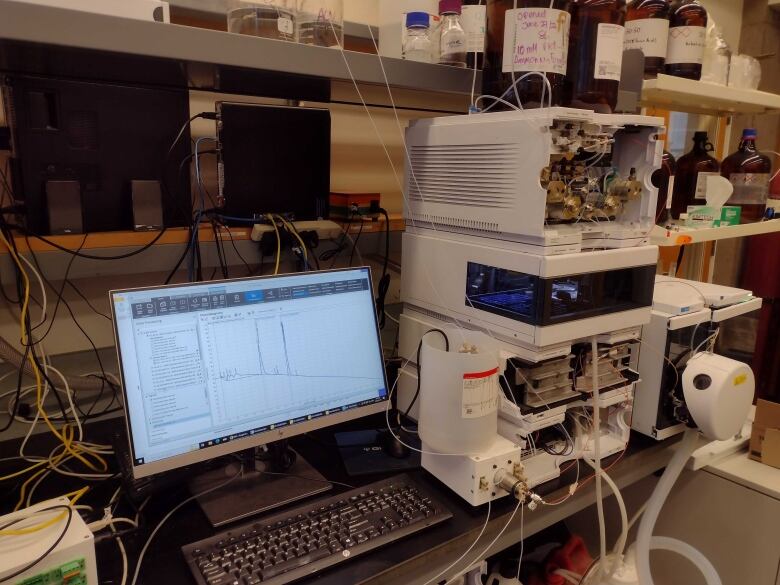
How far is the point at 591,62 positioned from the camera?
121cm

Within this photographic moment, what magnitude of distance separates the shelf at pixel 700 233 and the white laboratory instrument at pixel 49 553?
1.35 meters

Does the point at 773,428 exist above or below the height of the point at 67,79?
below

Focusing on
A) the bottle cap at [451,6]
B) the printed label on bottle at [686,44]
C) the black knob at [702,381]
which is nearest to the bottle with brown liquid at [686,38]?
the printed label on bottle at [686,44]

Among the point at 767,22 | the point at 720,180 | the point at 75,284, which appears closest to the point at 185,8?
the point at 75,284

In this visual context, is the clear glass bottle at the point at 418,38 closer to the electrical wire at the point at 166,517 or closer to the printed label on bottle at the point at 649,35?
the printed label on bottle at the point at 649,35

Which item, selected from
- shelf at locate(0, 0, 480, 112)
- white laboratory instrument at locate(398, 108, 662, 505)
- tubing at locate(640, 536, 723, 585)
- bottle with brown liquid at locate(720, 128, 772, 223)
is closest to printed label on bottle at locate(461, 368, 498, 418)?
white laboratory instrument at locate(398, 108, 662, 505)

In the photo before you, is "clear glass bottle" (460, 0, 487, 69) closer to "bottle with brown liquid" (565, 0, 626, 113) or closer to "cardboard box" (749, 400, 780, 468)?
"bottle with brown liquid" (565, 0, 626, 113)

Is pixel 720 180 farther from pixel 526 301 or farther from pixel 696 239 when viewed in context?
pixel 526 301

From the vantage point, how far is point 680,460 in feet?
4.62

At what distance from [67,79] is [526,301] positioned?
1031 mm

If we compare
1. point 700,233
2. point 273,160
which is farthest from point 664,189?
point 273,160

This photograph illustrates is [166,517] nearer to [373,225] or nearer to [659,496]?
[373,225]

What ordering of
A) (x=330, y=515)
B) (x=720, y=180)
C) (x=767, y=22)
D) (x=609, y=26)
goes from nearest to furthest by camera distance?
(x=330, y=515) < (x=609, y=26) < (x=720, y=180) < (x=767, y=22)

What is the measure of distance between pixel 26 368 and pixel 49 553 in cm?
65
